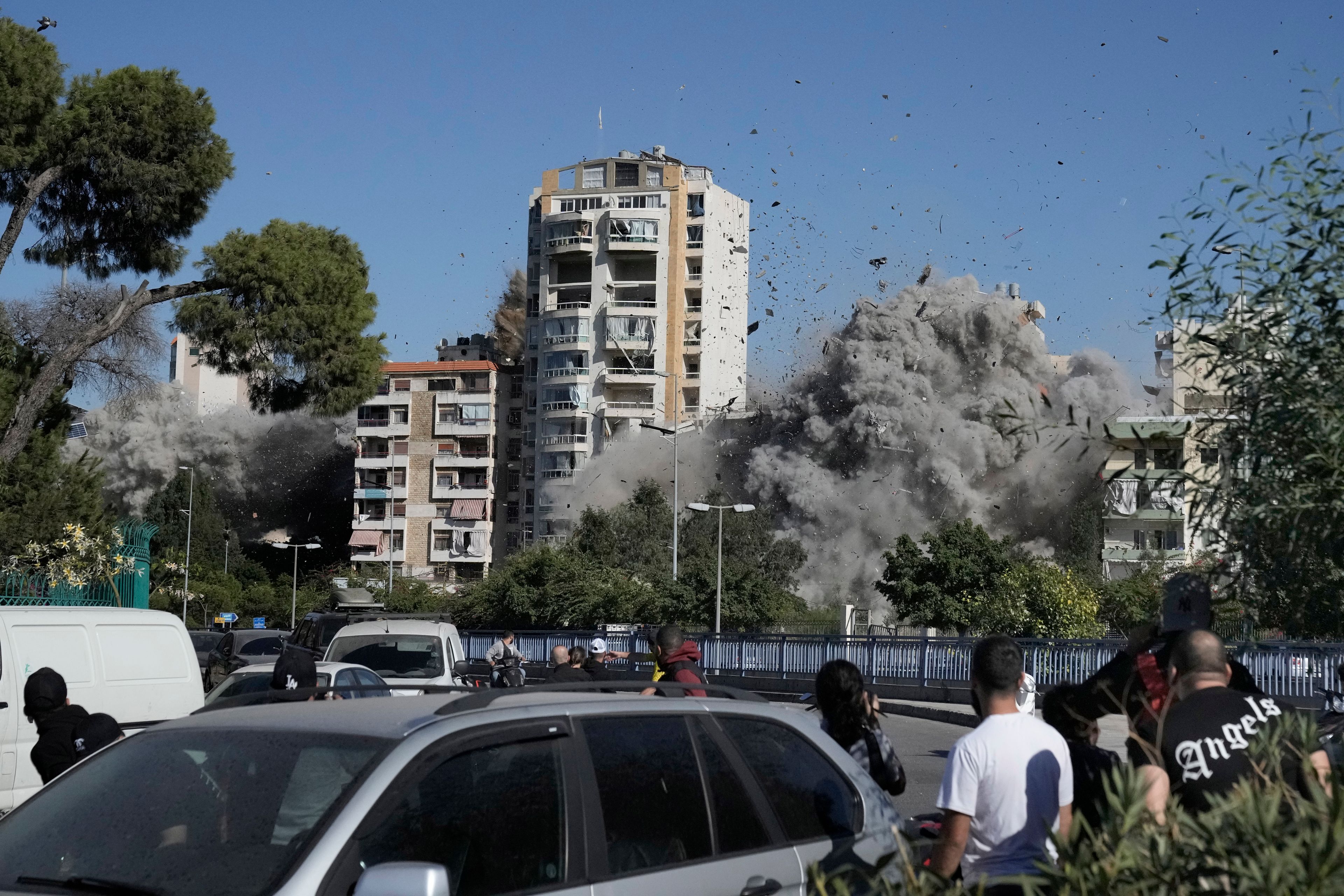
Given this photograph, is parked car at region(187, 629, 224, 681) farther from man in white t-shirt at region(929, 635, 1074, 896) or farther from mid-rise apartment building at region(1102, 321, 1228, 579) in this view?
man in white t-shirt at region(929, 635, 1074, 896)

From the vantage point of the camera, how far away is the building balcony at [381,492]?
325ft

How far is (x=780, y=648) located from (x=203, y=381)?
336ft

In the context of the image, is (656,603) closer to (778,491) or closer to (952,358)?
(778,491)

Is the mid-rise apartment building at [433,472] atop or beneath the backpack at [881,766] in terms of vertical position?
atop

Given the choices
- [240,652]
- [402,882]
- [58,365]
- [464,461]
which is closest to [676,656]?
[402,882]

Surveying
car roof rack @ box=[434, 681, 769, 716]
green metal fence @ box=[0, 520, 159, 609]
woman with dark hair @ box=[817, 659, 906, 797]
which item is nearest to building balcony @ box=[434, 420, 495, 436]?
green metal fence @ box=[0, 520, 159, 609]

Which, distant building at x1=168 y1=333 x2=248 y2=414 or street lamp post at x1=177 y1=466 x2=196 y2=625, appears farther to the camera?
distant building at x1=168 y1=333 x2=248 y2=414

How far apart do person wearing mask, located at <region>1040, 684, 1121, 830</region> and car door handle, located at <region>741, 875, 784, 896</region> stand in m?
1.01

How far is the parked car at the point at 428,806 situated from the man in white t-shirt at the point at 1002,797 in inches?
20.8

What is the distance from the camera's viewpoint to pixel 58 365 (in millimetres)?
20109

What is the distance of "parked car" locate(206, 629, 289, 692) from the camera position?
2428 centimetres

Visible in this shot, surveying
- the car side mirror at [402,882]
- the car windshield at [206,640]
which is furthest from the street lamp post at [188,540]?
the car side mirror at [402,882]

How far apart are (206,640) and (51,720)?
34.7 metres

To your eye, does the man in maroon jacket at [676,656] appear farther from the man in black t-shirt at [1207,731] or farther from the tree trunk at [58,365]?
the tree trunk at [58,365]
